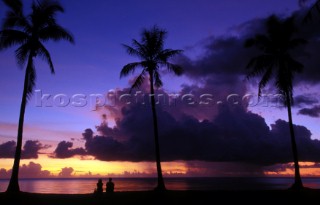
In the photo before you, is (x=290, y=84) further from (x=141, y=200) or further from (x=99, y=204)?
(x=99, y=204)

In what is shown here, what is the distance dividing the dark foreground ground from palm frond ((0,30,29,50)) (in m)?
10.7

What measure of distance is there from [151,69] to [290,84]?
11833 mm

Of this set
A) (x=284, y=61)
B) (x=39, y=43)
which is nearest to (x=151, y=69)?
(x=39, y=43)

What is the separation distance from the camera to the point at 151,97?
3114 cm

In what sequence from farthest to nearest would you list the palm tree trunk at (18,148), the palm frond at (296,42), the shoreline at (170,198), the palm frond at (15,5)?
the palm frond at (296,42)
the palm frond at (15,5)
the palm tree trunk at (18,148)
the shoreline at (170,198)

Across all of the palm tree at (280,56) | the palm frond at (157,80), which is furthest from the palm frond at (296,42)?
the palm frond at (157,80)

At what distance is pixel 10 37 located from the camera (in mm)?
25953

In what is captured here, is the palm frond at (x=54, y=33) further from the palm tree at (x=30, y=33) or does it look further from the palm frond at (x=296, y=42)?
the palm frond at (x=296, y=42)

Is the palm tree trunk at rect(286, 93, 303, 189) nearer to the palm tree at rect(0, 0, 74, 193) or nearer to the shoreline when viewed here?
the shoreline

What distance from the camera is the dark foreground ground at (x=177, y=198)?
21.8m

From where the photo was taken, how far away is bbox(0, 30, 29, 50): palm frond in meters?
25.9

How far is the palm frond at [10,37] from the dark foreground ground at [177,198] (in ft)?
35.0

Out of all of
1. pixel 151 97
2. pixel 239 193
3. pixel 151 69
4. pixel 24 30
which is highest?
pixel 24 30

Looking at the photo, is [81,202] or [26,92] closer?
[81,202]
